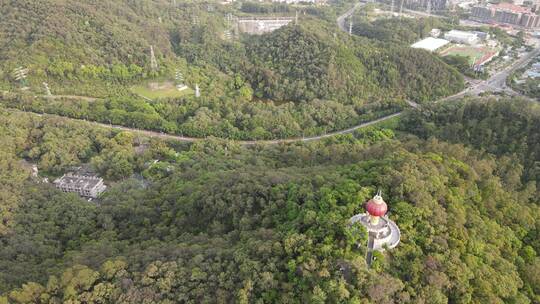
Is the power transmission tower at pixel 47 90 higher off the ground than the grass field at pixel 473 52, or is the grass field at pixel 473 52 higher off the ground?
the power transmission tower at pixel 47 90

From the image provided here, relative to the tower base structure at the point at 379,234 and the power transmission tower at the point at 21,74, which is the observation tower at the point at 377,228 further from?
the power transmission tower at the point at 21,74

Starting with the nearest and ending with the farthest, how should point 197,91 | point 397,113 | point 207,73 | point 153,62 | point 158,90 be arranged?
point 197,91 → point 397,113 → point 158,90 → point 153,62 → point 207,73

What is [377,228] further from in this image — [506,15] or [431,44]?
[506,15]

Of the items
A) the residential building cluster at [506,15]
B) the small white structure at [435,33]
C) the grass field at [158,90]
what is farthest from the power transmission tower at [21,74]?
the residential building cluster at [506,15]

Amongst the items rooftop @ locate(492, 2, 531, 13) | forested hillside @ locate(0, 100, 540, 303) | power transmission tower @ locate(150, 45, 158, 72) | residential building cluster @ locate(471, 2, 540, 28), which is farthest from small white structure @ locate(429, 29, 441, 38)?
power transmission tower @ locate(150, 45, 158, 72)

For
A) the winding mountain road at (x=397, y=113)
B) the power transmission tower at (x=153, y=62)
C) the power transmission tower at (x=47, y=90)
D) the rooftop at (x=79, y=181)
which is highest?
the power transmission tower at (x=153, y=62)

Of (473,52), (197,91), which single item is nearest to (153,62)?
(197,91)
